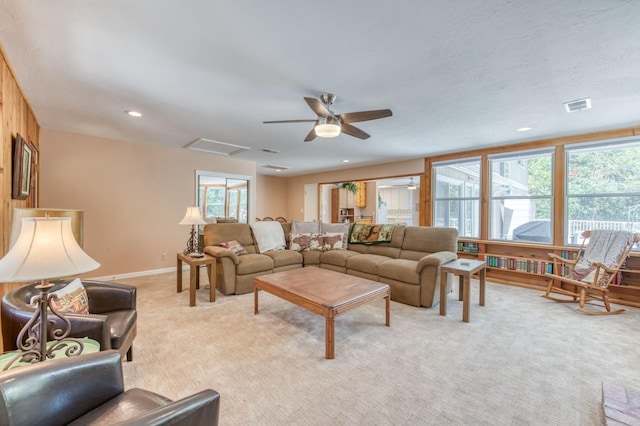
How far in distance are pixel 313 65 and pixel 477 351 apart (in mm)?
2787

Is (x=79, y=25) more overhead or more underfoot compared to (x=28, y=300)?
more overhead

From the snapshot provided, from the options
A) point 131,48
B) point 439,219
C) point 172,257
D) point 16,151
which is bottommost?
point 172,257

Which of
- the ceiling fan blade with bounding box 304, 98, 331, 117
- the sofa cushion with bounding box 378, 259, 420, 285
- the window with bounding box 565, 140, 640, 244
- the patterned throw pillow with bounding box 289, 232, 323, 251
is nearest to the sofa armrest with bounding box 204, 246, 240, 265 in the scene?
the patterned throw pillow with bounding box 289, 232, 323, 251

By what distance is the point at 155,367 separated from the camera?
203 cm

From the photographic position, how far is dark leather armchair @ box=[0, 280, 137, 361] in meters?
1.47

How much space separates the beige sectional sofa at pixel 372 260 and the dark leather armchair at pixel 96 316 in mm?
1544

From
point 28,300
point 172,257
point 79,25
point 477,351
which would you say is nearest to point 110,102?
point 79,25

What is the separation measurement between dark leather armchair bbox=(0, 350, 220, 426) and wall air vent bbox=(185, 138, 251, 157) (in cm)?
398

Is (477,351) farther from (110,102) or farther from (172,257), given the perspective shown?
(172,257)

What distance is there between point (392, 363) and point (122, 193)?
4998mm

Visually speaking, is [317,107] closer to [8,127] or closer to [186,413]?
[186,413]

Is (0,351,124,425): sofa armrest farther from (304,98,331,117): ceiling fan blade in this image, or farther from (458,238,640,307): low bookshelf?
(458,238,640,307): low bookshelf

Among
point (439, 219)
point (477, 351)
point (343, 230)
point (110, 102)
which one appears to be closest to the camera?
point (477, 351)

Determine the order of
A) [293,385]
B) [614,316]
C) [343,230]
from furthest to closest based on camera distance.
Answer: [343,230], [614,316], [293,385]
